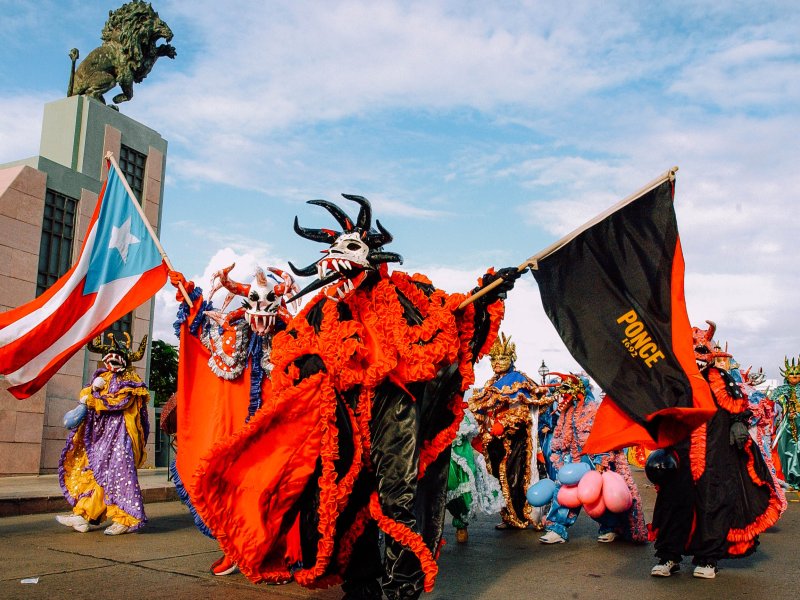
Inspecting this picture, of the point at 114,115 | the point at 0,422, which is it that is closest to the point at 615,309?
the point at 0,422

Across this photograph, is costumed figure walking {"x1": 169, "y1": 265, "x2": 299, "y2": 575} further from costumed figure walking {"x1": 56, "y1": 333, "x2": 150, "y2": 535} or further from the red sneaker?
costumed figure walking {"x1": 56, "y1": 333, "x2": 150, "y2": 535}

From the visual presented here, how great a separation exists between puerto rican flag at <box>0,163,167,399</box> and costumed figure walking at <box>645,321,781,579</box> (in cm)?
480

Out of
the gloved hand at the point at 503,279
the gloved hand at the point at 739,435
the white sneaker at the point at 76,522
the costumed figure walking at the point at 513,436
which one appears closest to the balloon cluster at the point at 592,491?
the gloved hand at the point at 739,435

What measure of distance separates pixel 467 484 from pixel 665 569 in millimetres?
2460

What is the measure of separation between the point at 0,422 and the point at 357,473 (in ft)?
36.5

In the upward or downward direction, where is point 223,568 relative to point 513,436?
downward

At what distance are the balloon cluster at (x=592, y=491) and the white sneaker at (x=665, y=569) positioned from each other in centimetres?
103

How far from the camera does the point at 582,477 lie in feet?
23.2

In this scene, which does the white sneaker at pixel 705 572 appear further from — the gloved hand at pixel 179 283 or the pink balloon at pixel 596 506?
the gloved hand at pixel 179 283

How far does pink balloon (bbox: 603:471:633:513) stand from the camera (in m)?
6.87

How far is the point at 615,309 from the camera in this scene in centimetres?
487

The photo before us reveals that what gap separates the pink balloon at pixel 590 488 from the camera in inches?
270

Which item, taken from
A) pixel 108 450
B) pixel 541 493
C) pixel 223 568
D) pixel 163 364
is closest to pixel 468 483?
pixel 541 493

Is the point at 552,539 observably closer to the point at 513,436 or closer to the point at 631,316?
the point at 513,436
